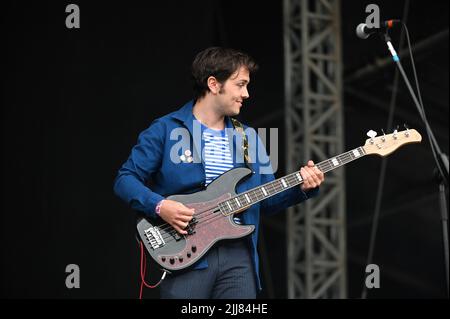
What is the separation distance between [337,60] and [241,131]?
3753 mm

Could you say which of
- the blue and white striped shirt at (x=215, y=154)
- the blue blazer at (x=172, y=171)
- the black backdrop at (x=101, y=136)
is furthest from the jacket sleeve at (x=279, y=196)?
the black backdrop at (x=101, y=136)

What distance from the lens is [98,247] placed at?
6.25 m

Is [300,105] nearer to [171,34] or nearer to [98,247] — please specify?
[171,34]

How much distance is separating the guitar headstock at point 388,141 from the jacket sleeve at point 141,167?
1067 mm

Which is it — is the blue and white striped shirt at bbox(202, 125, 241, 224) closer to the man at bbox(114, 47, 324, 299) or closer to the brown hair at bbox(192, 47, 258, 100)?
the man at bbox(114, 47, 324, 299)

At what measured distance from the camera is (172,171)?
3.19 meters

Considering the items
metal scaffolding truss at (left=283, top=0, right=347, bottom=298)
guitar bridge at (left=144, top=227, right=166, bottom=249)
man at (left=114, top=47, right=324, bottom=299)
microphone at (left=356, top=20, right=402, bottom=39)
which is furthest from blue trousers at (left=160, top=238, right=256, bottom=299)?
metal scaffolding truss at (left=283, top=0, right=347, bottom=298)

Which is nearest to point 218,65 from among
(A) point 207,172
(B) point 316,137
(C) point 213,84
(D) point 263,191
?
(C) point 213,84

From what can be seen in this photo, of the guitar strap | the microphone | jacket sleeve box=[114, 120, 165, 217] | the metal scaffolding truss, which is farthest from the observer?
the metal scaffolding truss

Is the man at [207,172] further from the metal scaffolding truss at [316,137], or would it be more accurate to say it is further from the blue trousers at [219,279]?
the metal scaffolding truss at [316,137]

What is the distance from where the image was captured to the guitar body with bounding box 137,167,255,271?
3.09 m

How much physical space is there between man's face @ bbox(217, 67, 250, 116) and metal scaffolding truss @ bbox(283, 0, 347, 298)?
133 inches

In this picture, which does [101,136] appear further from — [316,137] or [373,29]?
[373,29]

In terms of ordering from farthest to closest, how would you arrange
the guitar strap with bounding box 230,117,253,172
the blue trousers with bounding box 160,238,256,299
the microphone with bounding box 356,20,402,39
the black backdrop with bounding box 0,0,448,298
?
the black backdrop with bounding box 0,0,448,298 < the microphone with bounding box 356,20,402,39 < the guitar strap with bounding box 230,117,253,172 < the blue trousers with bounding box 160,238,256,299
